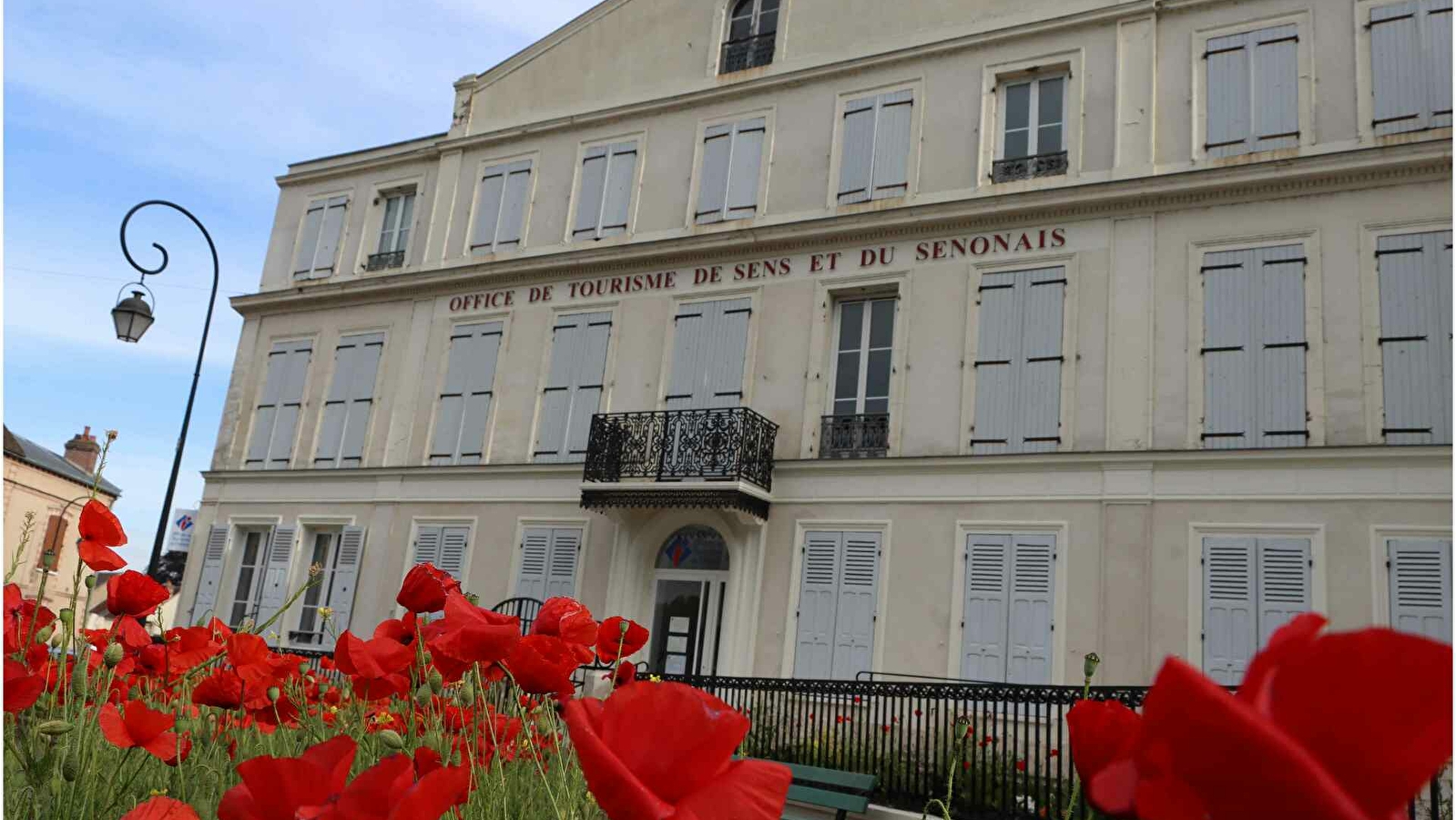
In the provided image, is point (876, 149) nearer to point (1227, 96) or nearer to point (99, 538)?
point (1227, 96)

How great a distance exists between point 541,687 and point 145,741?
24.3 inches

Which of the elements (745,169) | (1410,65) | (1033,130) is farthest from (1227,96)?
(745,169)

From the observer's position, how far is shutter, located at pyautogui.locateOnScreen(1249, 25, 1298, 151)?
1244 centimetres

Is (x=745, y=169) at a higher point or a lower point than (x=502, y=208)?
higher

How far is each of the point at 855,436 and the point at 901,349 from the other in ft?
3.98

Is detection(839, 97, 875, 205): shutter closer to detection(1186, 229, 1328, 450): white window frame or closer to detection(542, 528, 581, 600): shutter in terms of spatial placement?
detection(1186, 229, 1328, 450): white window frame

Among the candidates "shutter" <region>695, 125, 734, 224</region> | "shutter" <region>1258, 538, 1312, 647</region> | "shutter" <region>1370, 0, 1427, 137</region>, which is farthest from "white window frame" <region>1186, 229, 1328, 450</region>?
"shutter" <region>695, 125, 734, 224</region>

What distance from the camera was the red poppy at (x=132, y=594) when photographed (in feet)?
7.12

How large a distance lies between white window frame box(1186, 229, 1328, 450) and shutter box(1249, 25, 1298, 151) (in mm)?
1206

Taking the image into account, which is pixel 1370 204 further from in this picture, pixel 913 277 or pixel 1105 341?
pixel 913 277

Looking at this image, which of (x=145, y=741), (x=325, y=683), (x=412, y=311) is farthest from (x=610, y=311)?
(x=145, y=741)

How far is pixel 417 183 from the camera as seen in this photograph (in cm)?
1906

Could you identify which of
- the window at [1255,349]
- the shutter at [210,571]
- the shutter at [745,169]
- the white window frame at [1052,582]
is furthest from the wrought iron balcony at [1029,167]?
the shutter at [210,571]

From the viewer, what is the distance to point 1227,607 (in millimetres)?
11164
